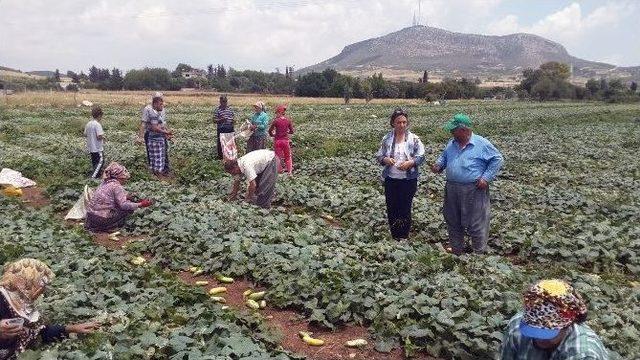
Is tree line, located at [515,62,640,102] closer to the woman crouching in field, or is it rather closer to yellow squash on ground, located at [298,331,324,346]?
the woman crouching in field

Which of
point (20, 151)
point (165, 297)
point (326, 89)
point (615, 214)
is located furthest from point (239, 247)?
point (326, 89)

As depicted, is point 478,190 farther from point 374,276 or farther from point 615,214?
point 615,214

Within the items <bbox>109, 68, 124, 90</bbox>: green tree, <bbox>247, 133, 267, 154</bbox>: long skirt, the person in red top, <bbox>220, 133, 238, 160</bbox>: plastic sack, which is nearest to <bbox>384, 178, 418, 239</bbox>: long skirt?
<bbox>220, 133, 238, 160</bbox>: plastic sack

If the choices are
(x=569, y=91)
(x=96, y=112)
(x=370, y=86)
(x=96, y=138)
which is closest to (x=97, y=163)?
(x=96, y=138)

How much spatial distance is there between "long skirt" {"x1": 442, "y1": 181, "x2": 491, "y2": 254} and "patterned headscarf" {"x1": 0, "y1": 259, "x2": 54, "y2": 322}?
5322mm

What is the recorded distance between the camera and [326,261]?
7129 millimetres

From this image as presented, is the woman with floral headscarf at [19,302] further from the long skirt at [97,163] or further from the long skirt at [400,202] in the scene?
the long skirt at [97,163]

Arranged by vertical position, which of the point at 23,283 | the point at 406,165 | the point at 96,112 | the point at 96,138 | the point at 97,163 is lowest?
the point at 97,163

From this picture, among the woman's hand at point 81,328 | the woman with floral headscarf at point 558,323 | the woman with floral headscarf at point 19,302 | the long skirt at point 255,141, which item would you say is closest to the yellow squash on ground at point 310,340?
the woman's hand at point 81,328

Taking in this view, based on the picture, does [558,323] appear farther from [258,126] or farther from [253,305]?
[258,126]

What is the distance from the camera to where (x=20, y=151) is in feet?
59.6

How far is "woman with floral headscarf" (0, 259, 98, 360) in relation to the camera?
4.38m

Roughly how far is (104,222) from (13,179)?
5308mm

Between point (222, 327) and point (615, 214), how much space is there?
8778 mm
